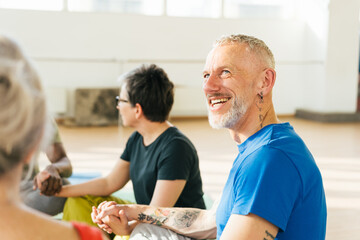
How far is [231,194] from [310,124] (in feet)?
23.7

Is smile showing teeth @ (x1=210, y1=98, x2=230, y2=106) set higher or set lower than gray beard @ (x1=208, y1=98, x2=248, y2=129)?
higher

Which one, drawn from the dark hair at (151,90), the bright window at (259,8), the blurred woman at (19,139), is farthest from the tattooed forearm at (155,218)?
the bright window at (259,8)

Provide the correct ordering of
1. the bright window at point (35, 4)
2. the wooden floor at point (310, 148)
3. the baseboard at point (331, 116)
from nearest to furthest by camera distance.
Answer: the wooden floor at point (310, 148) < the bright window at point (35, 4) < the baseboard at point (331, 116)

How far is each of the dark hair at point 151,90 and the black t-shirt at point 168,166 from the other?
0.11 meters

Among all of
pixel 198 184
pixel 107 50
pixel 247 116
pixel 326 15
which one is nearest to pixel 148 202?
pixel 198 184

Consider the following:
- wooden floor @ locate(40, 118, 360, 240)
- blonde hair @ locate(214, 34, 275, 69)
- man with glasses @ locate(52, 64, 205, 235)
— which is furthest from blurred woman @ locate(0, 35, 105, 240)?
wooden floor @ locate(40, 118, 360, 240)

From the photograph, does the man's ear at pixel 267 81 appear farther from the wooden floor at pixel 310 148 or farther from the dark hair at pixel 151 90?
the wooden floor at pixel 310 148

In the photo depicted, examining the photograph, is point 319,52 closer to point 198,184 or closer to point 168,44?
point 168,44

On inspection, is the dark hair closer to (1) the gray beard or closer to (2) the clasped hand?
(2) the clasped hand

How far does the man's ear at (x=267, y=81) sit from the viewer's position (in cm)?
160

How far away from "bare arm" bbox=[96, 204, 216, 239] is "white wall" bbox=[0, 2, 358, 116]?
6198 mm

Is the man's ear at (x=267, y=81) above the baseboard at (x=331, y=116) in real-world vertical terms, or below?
above

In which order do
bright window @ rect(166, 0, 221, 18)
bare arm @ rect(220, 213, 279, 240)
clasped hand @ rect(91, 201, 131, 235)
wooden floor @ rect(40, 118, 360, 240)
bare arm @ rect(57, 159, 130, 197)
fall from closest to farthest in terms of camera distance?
bare arm @ rect(220, 213, 279, 240), clasped hand @ rect(91, 201, 131, 235), bare arm @ rect(57, 159, 130, 197), wooden floor @ rect(40, 118, 360, 240), bright window @ rect(166, 0, 221, 18)

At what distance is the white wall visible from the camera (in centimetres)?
772
